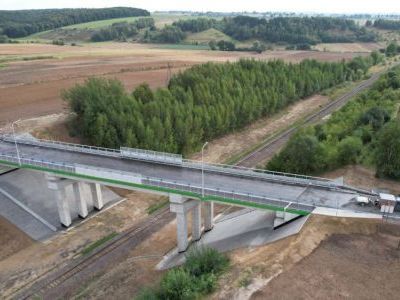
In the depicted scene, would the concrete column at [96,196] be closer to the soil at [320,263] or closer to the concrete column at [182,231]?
the concrete column at [182,231]

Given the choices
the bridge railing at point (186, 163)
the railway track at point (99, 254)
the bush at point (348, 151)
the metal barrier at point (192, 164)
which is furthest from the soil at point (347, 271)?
the railway track at point (99, 254)

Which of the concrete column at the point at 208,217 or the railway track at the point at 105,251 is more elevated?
the concrete column at the point at 208,217

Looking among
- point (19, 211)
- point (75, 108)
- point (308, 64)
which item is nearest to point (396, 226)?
point (19, 211)

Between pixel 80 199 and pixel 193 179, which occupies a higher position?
pixel 193 179

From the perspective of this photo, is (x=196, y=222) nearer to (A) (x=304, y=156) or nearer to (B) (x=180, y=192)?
(B) (x=180, y=192)

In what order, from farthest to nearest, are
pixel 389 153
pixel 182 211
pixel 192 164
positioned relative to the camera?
pixel 389 153 < pixel 192 164 < pixel 182 211

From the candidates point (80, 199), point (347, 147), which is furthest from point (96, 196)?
point (347, 147)

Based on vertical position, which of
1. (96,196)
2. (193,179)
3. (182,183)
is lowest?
(96,196)
